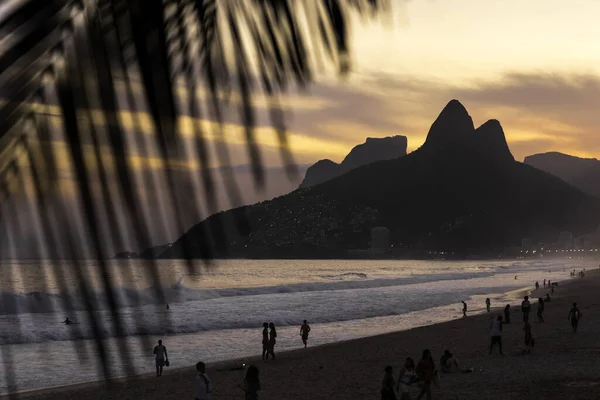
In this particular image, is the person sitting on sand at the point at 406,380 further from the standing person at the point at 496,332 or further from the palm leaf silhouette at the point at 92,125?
the palm leaf silhouette at the point at 92,125

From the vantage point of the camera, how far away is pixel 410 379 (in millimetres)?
14398

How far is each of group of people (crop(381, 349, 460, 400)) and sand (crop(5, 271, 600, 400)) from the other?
1192 millimetres

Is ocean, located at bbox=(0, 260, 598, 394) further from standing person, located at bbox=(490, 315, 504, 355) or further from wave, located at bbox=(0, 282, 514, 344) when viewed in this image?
standing person, located at bbox=(490, 315, 504, 355)

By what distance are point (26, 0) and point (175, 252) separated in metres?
0.36

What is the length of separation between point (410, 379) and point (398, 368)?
10.6 meters

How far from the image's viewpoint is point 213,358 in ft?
96.8

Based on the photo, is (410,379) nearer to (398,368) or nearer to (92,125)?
(398,368)

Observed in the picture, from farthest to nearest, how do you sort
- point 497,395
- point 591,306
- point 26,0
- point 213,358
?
point 591,306
point 213,358
point 497,395
point 26,0

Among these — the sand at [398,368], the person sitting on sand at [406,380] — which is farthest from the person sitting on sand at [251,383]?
the person sitting on sand at [406,380]

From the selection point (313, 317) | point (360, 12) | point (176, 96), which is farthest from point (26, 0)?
point (313, 317)

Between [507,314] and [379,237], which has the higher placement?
[379,237]

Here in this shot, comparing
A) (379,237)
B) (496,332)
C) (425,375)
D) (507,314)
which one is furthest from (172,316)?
(507,314)

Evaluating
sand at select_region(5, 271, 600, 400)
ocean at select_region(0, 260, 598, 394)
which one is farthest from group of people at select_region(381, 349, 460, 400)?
ocean at select_region(0, 260, 598, 394)

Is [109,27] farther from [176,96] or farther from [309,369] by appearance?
[309,369]
